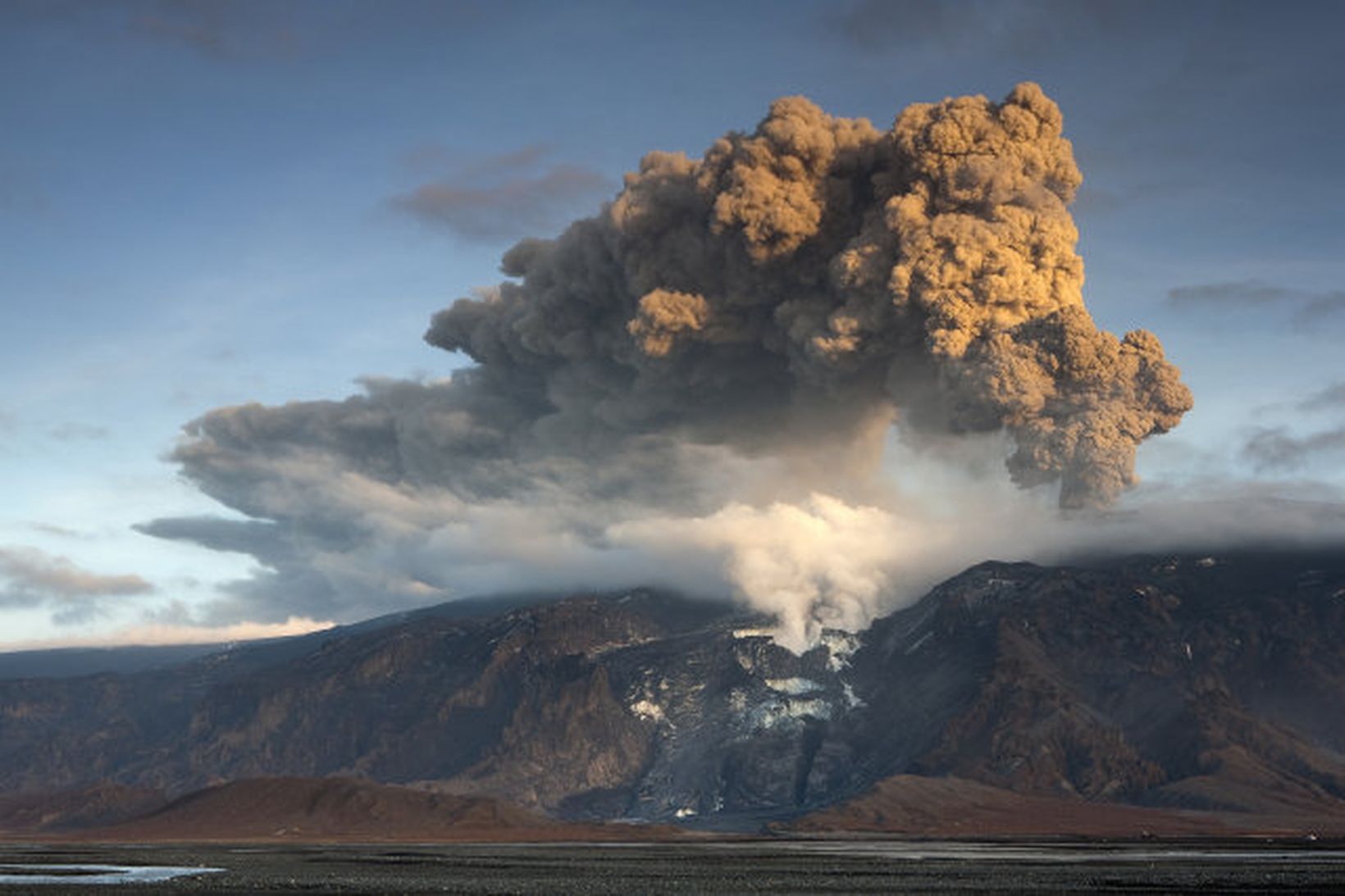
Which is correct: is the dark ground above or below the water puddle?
below

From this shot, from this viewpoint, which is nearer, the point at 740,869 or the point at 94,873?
the point at 94,873

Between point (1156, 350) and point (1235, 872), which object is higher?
point (1156, 350)

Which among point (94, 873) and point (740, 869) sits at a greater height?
point (94, 873)

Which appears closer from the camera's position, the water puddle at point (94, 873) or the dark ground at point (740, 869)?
the dark ground at point (740, 869)

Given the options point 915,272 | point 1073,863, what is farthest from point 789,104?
point 1073,863

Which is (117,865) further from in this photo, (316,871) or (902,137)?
(902,137)

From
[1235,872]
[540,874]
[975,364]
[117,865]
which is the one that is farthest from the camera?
[975,364]

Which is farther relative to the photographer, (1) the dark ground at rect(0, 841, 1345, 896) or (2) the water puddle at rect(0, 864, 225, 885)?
(2) the water puddle at rect(0, 864, 225, 885)

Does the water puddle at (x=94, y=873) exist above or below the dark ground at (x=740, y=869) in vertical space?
above
